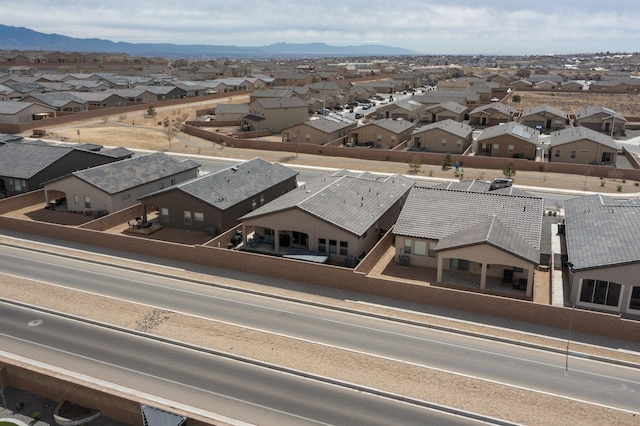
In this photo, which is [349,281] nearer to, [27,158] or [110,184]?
[110,184]

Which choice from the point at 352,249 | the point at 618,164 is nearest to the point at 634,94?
the point at 618,164

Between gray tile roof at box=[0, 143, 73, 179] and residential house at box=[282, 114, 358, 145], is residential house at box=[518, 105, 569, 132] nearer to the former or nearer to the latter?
residential house at box=[282, 114, 358, 145]

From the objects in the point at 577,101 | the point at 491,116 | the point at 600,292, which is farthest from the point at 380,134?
the point at 577,101

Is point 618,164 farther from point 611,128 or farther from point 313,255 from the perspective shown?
point 313,255

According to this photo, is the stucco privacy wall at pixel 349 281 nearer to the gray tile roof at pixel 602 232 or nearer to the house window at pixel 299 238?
the gray tile roof at pixel 602 232

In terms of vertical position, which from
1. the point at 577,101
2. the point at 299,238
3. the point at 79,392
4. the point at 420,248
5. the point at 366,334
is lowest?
the point at 366,334

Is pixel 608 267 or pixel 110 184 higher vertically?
pixel 110 184
